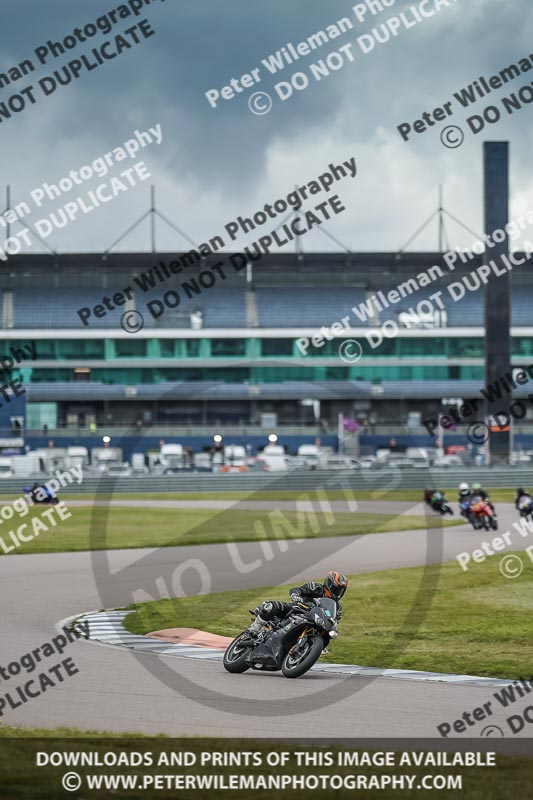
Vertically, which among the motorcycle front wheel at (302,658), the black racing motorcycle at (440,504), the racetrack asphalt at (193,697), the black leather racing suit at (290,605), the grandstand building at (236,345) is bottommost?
the black racing motorcycle at (440,504)

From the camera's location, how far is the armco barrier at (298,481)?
5788cm

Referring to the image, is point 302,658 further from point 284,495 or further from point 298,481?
point 298,481

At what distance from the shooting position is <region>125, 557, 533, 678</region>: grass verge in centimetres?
1391

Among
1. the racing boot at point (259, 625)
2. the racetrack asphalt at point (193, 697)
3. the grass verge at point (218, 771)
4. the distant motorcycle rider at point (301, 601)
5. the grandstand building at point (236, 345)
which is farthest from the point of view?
the grandstand building at point (236, 345)

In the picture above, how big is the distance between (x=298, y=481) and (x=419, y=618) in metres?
41.2

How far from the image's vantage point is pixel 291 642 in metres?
12.4

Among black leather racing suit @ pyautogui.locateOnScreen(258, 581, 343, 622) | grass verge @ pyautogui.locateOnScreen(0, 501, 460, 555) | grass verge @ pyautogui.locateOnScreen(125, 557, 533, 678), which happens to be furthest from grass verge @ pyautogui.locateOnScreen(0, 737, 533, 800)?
A: grass verge @ pyautogui.locateOnScreen(0, 501, 460, 555)

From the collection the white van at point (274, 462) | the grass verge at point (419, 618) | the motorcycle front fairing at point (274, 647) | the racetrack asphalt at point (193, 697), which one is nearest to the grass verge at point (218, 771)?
the racetrack asphalt at point (193, 697)

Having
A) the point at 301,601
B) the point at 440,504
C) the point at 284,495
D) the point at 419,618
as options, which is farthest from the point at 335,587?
the point at 284,495

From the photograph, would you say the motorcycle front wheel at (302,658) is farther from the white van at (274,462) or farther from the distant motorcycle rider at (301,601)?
the white van at (274,462)

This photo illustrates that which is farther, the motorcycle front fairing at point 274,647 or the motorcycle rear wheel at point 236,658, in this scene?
the motorcycle rear wheel at point 236,658

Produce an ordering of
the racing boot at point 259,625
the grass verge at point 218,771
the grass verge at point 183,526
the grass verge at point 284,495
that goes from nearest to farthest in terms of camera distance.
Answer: the grass verge at point 218,771 < the racing boot at point 259,625 < the grass verge at point 183,526 < the grass verge at point 284,495

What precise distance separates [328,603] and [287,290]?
8379 cm

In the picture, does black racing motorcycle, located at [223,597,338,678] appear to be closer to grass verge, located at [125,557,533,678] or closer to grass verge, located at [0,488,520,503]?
grass verge, located at [125,557,533,678]
